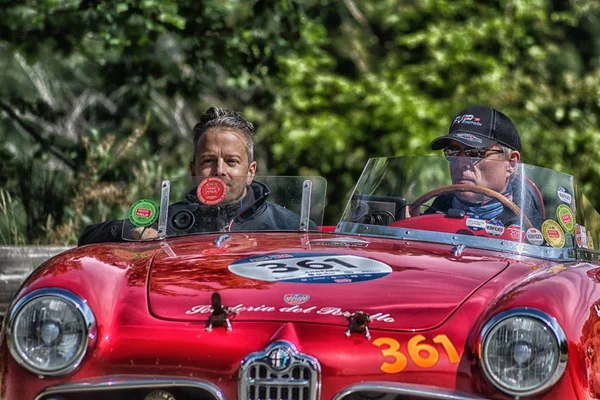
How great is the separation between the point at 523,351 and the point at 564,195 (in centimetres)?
144

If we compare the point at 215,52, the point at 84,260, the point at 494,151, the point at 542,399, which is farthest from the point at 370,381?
the point at 215,52

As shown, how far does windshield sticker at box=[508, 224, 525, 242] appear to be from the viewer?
4258 millimetres

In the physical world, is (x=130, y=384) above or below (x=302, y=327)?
below

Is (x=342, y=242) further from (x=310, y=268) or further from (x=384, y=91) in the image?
(x=384, y=91)

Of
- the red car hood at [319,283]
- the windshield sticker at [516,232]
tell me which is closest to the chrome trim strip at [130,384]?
the red car hood at [319,283]

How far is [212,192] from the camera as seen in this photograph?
4602mm

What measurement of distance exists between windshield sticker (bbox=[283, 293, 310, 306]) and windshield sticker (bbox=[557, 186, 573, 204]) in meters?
1.44

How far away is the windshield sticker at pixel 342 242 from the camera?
4137 mm

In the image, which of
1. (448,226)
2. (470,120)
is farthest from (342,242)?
(470,120)

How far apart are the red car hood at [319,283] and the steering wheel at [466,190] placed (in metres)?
0.44

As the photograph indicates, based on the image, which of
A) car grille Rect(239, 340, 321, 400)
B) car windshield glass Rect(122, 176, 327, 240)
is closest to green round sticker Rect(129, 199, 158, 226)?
car windshield glass Rect(122, 176, 327, 240)

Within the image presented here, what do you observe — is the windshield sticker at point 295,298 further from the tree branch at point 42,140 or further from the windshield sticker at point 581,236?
the tree branch at point 42,140

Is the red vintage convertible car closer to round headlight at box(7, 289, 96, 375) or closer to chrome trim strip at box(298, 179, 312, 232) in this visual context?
round headlight at box(7, 289, 96, 375)

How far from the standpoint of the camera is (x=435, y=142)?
518cm
